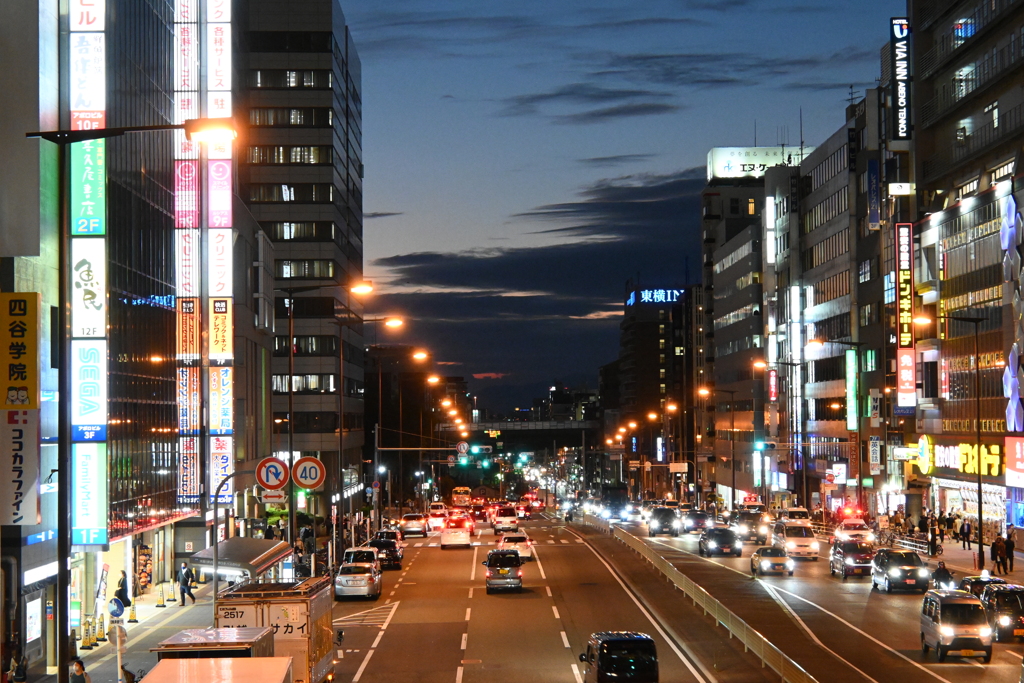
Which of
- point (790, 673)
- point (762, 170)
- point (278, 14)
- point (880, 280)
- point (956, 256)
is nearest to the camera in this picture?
point (790, 673)

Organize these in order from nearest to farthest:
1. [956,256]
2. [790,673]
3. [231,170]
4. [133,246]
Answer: [790,673]
[133,246]
[231,170]
[956,256]

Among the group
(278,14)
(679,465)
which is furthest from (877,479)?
(278,14)

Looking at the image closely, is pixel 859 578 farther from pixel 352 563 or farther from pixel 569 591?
pixel 352 563

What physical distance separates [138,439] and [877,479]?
64895 millimetres

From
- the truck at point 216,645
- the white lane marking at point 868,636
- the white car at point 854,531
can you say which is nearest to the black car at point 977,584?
the white lane marking at point 868,636

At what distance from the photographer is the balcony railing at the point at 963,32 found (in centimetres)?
7091

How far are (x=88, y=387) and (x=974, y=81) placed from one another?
5523 cm

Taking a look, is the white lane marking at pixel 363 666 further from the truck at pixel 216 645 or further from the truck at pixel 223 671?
the truck at pixel 223 671

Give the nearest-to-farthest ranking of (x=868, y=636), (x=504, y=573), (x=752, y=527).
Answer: (x=868, y=636), (x=504, y=573), (x=752, y=527)

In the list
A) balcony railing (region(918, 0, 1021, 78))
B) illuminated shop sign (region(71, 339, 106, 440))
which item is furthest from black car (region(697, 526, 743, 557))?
illuminated shop sign (region(71, 339, 106, 440))

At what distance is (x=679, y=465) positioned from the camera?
133 metres

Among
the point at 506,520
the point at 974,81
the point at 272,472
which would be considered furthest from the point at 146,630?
the point at 974,81

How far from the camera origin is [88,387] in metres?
38.7

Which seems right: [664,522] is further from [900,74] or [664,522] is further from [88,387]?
[88,387]
